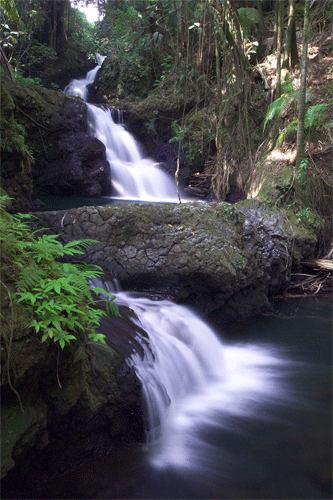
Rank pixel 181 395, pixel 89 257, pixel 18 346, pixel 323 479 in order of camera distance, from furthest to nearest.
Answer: pixel 89 257
pixel 181 395
pixel 323 479
pixel 18 346

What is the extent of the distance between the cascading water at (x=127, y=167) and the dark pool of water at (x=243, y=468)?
24.8 ft

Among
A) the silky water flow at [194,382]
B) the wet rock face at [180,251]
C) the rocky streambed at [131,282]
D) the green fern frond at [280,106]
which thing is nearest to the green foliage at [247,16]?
the green fern frond at [280,106]

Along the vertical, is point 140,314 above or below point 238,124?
below

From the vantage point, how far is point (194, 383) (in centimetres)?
374

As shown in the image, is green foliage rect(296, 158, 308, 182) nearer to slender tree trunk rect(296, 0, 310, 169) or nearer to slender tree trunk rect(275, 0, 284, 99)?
slender tree trunk rect(296, 0, 310, 169)

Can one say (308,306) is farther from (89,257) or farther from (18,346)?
(18,346)

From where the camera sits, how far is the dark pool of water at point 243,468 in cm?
235

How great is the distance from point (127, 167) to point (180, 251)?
667 cm

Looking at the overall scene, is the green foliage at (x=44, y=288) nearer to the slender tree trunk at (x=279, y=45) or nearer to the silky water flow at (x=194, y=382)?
the silky water flow at (x=194, y=382)

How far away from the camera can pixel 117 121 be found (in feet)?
39.2

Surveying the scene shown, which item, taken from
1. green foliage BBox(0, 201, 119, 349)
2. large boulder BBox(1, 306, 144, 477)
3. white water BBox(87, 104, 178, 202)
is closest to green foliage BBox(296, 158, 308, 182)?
white water BBox(87, 104, 178, 202)

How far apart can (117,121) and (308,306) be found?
924 centimetres

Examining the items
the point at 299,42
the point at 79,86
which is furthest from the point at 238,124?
the point at 79,86

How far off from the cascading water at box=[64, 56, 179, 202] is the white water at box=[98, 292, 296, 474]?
6215 mm
